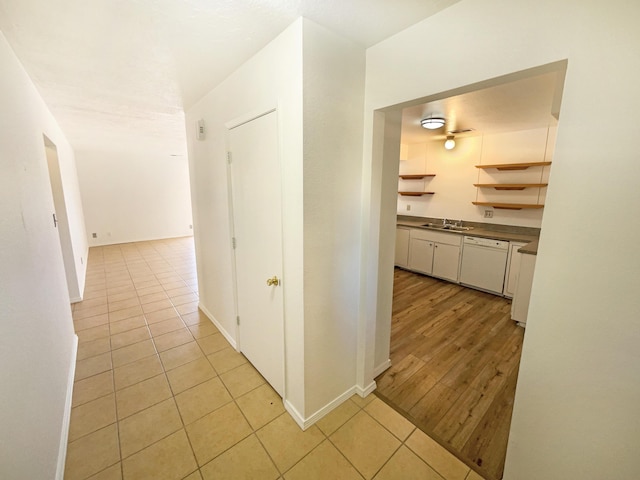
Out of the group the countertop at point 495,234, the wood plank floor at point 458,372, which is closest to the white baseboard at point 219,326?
the wood plank floor at point 458,372

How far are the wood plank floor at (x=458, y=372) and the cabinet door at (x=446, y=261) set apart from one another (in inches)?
25.1

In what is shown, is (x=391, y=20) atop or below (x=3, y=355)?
atop

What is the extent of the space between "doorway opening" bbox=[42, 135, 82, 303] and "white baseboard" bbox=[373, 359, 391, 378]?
3893 mm

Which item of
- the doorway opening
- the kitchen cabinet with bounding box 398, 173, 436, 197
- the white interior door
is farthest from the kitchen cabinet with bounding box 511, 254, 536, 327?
the doorway opening

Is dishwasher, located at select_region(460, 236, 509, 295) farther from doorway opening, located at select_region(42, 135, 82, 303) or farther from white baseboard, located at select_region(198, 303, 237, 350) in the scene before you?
doorway opening, located at select_region(42, 135, 82, 303)

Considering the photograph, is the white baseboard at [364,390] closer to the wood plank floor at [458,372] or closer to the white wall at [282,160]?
the wood plank floor at [458,372]

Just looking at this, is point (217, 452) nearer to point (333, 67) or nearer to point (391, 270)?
point (391, 270)

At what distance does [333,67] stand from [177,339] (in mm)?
2823

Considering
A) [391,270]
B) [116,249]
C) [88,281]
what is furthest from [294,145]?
[116,249]

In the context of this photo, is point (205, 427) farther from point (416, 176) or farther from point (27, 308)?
point (416, 176)

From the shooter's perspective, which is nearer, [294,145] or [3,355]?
[3,355]

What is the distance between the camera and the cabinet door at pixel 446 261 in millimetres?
4137

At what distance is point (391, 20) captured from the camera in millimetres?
1335

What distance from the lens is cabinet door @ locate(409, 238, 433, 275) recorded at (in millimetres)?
4457
